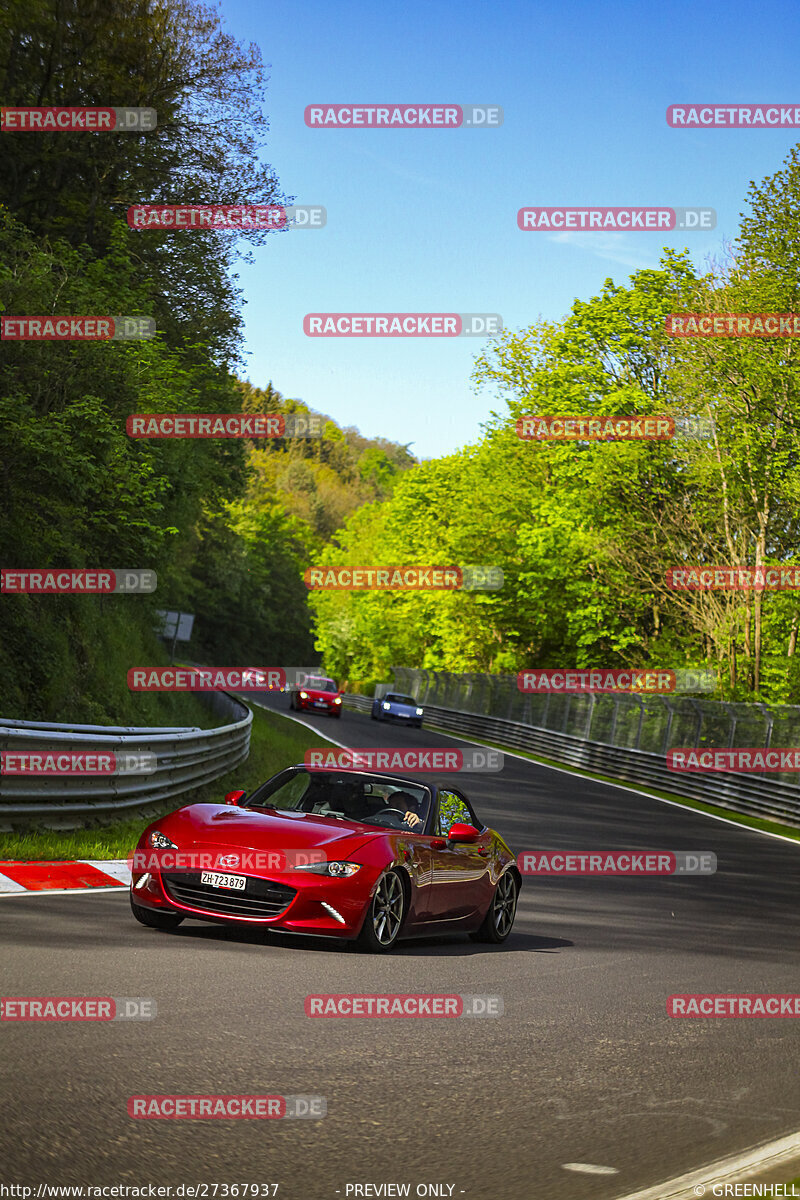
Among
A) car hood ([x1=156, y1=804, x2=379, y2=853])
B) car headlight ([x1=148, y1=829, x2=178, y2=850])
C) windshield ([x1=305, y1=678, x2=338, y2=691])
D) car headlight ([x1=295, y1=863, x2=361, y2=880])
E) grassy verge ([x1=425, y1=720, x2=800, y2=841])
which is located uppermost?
car hood ([x1=156, y1=804, x2=379, y2=853])

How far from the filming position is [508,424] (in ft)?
198

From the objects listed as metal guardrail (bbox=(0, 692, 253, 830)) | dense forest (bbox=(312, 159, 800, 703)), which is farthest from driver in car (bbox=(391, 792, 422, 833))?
dense forest (bbox=(312, 159, 800, 703))

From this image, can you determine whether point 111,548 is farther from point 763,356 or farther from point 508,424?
point 508,424

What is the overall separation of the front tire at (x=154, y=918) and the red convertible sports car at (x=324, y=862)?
1 cm

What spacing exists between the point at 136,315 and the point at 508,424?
35071 millimetres

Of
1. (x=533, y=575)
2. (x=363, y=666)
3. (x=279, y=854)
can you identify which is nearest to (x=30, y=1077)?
(x=279, y=854)

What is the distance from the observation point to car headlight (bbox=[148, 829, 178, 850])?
9633mm

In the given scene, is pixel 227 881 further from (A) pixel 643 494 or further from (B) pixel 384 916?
(A) pixel 643 494

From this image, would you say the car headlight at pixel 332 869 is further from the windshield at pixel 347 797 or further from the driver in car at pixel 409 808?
the driver in car at pixel 409 808

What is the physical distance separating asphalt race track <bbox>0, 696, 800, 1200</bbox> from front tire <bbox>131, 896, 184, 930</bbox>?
95 mm

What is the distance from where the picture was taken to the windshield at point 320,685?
194 feet

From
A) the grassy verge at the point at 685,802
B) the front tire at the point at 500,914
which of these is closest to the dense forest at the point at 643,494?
the grassy verge at the point at 685,802

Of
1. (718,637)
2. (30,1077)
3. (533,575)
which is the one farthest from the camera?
(533,575)

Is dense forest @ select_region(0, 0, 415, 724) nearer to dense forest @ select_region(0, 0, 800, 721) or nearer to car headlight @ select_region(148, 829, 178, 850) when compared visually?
dense forest @ select_region(0, 0, 800, 721)
